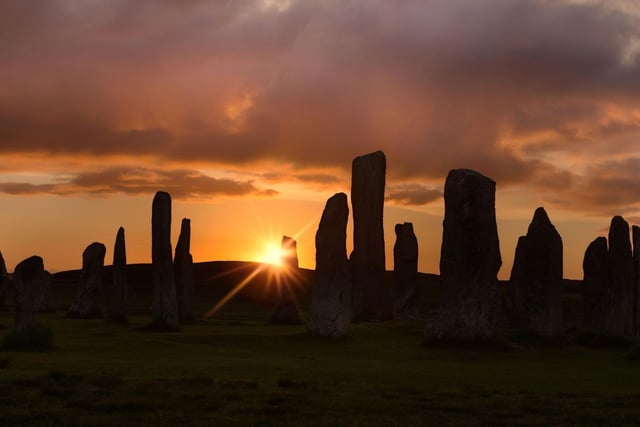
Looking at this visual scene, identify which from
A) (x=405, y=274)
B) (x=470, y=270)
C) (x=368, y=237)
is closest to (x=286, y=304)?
(x=368, y=237)

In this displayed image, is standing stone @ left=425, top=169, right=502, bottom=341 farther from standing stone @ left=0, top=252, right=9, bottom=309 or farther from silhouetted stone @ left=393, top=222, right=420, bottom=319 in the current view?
standing stone @ left=0, top=252, right=9, bottom=309

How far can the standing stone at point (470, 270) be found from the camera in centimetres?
2936

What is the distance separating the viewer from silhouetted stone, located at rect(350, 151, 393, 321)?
4369 cm

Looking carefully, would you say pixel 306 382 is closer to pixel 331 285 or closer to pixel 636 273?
pixel 331 285

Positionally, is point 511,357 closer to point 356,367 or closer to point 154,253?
point 356,367

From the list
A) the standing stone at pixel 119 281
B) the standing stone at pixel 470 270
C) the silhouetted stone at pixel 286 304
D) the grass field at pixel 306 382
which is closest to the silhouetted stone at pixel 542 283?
the grass field at pixel 306 382

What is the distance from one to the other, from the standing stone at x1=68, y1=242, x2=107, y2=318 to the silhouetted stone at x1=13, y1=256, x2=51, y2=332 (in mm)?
17677

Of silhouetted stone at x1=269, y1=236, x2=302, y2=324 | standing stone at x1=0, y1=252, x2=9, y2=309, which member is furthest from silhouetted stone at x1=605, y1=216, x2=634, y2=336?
standing stone at x1=0, y1=252, x2=9, y2=309

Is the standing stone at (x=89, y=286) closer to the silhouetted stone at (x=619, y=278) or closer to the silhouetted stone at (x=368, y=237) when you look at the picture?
the silhouetted stone at (x=368, y=237)

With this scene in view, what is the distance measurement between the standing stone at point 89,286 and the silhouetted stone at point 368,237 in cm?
1297

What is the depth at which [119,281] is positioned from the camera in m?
43.1

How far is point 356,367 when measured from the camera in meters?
23.6

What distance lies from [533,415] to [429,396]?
2418 mm

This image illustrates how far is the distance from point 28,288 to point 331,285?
1021 cm
